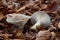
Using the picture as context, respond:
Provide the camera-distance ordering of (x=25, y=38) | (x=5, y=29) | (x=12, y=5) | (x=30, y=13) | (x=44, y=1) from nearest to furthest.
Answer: (x=25, y=38), (x=5, y=29), (x=30, y=13), (x=12, y=5), (x=44, y=1)

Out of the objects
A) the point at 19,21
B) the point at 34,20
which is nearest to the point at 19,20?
the point at 19,21

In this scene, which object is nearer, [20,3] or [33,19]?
[33,19]

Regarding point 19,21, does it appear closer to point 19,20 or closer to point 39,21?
point 19,20

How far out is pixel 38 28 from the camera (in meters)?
1.65

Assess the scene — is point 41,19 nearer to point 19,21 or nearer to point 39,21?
point 39,21

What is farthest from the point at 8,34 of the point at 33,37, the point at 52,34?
the point at 52,34

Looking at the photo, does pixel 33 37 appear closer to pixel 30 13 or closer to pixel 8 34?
pixel 8 34

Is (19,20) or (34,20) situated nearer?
(19,20)

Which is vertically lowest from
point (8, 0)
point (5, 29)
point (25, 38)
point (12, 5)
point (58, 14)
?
point (25, 38)

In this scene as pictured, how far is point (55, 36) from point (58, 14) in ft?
1.25

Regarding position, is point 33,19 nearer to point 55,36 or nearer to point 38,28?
point 38,28

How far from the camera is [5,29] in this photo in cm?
169

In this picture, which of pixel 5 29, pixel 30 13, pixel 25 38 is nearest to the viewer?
pixel 25 38

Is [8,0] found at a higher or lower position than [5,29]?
higher
